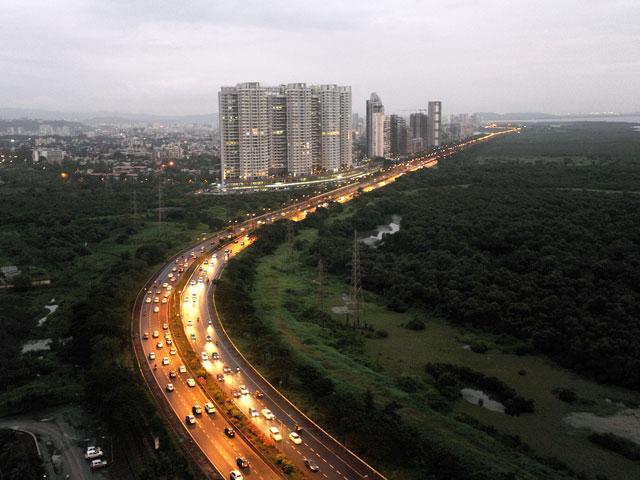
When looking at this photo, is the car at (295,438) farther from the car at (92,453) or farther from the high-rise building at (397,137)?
the high-rise building at (397,137)

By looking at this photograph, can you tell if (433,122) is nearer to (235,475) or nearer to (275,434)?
(275,434)

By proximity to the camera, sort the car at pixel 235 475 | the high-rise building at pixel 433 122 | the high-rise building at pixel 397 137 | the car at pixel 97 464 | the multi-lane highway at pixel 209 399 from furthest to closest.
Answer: the high-rise building at pixel 433 122 → the high-rise building at pixel 397 137 → the car at pixel 97 464 → the multi-lane highway at pixel 209 399 → the car at pixel 235 475

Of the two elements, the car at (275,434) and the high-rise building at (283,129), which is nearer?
the car at (275,434)

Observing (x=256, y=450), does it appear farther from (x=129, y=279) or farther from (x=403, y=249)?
(x=403, y=249)

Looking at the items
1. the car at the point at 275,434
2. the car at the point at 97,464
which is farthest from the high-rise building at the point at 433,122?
the car at the point at 97,464

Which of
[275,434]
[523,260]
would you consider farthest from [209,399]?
[523,260]

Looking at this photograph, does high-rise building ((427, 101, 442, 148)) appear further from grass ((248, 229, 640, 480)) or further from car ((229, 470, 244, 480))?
car ((229, 470, 244, 480))

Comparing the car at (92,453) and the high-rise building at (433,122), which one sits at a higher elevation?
the high-rise building at (433,122)
